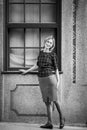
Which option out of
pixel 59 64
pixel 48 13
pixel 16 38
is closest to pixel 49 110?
pixel 59 64

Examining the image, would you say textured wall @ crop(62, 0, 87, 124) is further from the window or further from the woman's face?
the woman's face

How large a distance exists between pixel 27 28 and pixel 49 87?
178 cm

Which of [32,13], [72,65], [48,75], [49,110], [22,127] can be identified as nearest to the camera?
[48,75]

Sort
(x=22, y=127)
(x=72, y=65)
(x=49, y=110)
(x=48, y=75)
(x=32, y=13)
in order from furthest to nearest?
(x=32, y=13), (x=72, y=65), (x=22, y=127), (x=49, y=110), (x=48, y=75)

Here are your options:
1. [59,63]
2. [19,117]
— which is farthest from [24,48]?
[19,117]

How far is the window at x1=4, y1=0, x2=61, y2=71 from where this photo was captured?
9344 mm

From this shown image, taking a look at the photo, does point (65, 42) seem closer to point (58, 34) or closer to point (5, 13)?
point (58, 34)

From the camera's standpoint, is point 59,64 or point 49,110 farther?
point 59,64

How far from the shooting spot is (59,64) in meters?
9.29

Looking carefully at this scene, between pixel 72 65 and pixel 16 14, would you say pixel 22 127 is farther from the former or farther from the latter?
pixel 16 14

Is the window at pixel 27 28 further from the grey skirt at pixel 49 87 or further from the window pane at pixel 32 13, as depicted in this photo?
the grey skirt at pixel 49 87

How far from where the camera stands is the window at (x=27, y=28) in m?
9.34

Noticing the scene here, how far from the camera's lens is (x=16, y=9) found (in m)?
9.41

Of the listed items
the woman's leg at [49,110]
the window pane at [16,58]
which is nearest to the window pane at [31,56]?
the window pane at [16,58]
